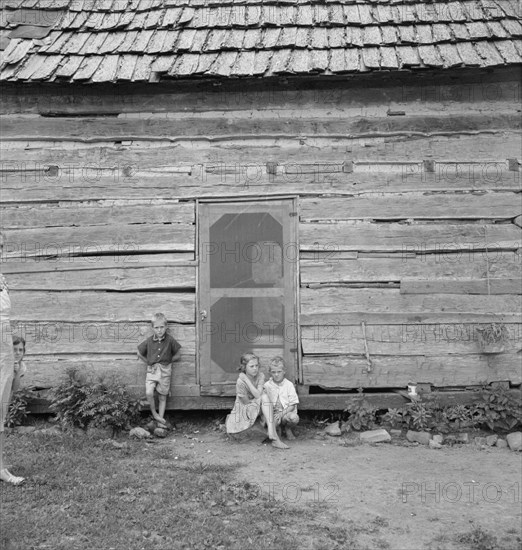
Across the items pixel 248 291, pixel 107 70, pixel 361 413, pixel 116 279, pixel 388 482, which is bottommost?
pixel 388 482

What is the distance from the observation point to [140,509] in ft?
13.7

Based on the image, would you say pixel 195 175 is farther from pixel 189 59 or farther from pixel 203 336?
pixel 203 336

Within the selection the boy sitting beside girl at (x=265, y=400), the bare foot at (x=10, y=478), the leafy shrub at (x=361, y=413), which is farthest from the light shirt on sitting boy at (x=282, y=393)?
the bare foot at (x=10, y=478)

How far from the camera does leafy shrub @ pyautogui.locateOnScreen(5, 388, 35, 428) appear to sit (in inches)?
248

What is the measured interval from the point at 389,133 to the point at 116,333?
3788 mm

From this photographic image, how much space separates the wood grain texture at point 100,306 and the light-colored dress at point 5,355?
6.88 feet

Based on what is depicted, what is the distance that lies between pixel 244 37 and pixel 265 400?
4.01m

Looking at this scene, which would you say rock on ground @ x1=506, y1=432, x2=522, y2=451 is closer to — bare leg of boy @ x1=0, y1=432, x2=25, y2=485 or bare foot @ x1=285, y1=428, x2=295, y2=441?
bare foot @ x1=285, y1=428, x2=295, y2=441

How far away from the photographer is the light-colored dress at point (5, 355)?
436cm

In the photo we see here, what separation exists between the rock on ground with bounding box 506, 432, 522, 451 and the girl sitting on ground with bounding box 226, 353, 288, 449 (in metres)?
2.25

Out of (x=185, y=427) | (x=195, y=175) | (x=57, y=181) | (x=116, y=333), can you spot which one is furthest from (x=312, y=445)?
(x=57, y=181)

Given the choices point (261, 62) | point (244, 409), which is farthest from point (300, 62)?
point (244, 409)

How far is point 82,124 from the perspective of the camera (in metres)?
6.70

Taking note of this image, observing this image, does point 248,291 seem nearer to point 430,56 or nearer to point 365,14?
point 430,56
